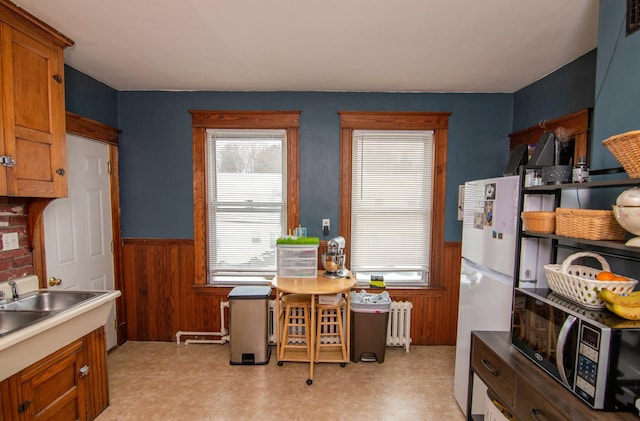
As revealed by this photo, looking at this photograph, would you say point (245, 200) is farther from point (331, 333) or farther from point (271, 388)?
point (271, 388)

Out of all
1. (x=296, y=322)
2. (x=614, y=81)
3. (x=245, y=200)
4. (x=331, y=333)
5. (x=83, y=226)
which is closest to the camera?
(x=614, y=81)

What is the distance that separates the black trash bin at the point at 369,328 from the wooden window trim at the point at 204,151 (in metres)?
1.07

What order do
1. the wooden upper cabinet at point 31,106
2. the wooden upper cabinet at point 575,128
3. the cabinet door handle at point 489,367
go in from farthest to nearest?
the wooden upper cabinet at point 575,128, the wooden upper cabinet at point 31,106, the cabinet door handle at point 489,367

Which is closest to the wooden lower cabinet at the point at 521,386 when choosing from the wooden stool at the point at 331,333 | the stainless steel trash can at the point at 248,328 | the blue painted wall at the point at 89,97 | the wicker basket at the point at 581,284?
the wicker basket at the point at 581,284

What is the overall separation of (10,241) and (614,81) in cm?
370

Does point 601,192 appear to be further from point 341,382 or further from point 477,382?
point 341,382

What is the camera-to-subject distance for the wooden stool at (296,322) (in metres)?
2.66

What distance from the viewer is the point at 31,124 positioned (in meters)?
1.78

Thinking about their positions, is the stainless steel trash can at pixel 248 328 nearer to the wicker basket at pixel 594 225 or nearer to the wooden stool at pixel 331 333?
the wooden stool at pixel 331 333

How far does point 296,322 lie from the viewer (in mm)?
2982

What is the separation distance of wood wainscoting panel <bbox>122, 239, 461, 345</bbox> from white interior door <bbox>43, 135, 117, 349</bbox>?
208 millimetres

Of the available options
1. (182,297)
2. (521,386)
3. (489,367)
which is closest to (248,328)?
(182,297)

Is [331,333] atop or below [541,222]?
below

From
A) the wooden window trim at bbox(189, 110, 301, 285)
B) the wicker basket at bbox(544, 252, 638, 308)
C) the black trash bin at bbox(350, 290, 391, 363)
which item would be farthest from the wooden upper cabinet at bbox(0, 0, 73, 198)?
the wicker basket at bbox(544, 252, 638, 308)
